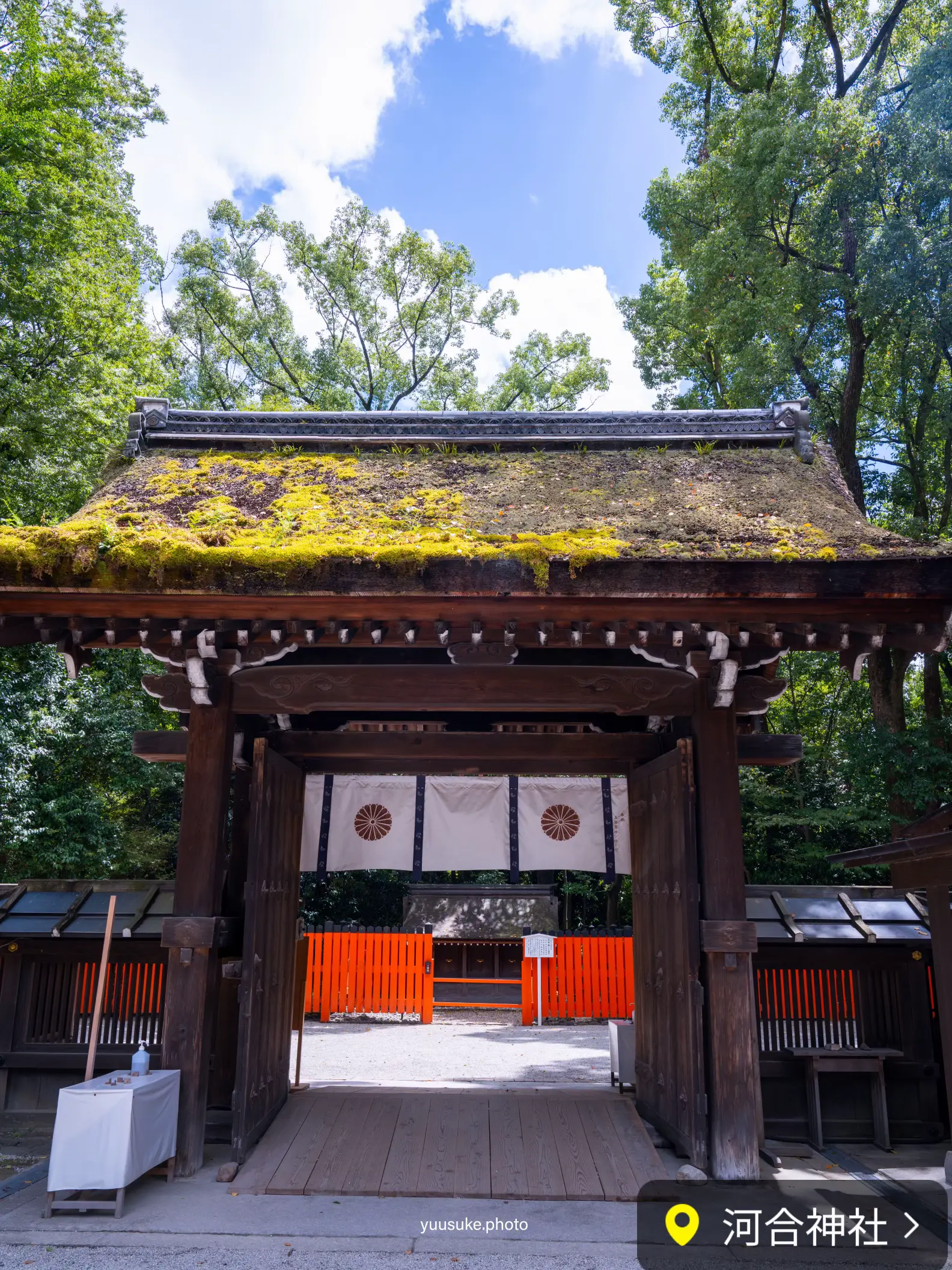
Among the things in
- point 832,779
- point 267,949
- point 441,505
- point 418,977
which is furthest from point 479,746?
point 832,779

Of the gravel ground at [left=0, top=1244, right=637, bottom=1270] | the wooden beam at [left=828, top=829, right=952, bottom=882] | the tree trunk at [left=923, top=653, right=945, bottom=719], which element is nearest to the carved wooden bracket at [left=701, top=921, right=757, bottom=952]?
the wooden beam at [left=828, top=829, right=952, bottom=882]

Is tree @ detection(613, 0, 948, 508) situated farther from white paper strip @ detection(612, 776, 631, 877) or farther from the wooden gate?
the wooden gate

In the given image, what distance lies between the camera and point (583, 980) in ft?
45.9

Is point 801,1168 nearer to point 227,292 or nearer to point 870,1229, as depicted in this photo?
point 870,1229

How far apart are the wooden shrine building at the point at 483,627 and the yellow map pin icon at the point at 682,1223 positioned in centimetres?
46

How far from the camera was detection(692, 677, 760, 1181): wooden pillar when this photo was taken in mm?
4973

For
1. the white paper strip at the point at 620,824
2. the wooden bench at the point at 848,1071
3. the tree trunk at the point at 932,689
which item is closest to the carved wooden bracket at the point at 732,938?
the wooden bench at the point at 848,1071

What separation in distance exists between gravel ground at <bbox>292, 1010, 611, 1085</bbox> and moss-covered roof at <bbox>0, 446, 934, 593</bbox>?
616 centimetres

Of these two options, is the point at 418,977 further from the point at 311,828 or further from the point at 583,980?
the point at 311,828

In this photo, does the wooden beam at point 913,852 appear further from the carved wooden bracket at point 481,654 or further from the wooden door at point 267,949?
the wooden door at point 267,949

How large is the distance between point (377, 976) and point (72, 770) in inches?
260

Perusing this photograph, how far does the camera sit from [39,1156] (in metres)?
5.60

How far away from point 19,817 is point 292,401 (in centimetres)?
1324

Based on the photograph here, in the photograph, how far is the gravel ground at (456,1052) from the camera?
30.2ft
